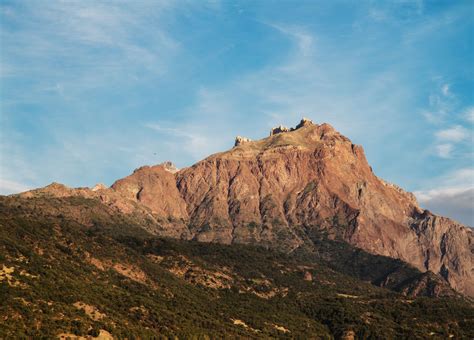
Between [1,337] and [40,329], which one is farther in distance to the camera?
[40,329]

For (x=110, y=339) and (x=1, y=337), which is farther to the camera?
(x=110, y=339)

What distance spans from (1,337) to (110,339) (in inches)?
1358

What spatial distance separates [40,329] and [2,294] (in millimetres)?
19349

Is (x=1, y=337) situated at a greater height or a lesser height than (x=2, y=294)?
Answer: lesser

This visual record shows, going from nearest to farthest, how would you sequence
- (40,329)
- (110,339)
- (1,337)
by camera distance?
(1,337), (40,329), (110,339)

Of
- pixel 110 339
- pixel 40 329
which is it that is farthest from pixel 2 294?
pixel 110 339

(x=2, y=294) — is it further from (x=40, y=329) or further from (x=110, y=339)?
(x=110, y=339)

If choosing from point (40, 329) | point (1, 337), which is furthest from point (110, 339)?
point (1, 337)

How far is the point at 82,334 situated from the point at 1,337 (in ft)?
84.8

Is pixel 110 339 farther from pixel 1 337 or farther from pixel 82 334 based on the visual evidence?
pixel 1 337

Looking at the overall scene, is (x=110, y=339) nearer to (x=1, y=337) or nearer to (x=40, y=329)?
(x=40, y=329)

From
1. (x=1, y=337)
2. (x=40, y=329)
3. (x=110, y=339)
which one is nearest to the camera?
(x=1, y=337)

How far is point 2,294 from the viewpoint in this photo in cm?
19862

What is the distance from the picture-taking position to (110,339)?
199375mm
